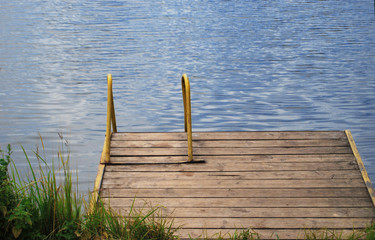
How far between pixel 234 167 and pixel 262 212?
3.12 ft

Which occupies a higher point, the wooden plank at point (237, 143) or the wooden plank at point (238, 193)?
the wooden plank at point (237, 143)

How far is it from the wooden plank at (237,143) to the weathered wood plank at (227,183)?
2.74 ft

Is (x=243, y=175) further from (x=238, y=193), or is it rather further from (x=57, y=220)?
(x=57, y=220)

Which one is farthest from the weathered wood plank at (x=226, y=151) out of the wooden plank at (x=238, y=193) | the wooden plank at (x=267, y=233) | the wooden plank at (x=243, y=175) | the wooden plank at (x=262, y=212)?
the wooden plank at (x=267, y=233)

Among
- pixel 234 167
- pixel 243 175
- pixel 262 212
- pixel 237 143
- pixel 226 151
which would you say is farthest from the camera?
pixel 237 143

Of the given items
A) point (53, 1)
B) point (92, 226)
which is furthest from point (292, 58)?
point (53, 1)

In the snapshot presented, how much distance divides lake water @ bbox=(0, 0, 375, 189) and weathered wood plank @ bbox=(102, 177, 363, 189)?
235 centimetres

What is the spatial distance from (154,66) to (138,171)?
11.3 metres

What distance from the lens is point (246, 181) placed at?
19.1 feet

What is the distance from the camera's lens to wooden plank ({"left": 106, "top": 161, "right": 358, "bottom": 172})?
19.9ft

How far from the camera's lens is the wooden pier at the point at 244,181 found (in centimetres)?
511

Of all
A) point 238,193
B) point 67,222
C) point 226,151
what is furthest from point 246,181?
point 67,222

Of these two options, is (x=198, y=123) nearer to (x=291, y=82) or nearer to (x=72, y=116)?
(x=72, y=116)

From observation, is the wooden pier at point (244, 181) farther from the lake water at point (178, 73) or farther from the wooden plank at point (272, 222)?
the lake water at point (178, 73)
